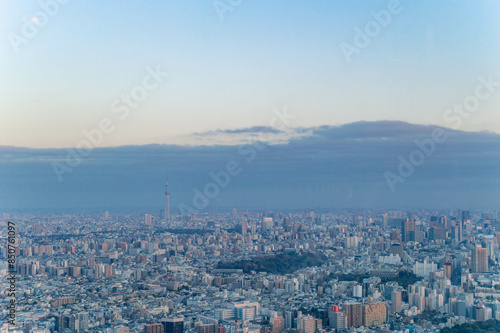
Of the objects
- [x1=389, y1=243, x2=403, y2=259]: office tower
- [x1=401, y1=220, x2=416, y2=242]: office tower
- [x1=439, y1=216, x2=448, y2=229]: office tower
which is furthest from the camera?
[x1=401, y1=220, x2=416, y2=242]: office tower

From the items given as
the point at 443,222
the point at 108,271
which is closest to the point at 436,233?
the point at 443,222

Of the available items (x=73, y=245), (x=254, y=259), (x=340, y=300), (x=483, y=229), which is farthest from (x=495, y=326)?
(x=73, y=245)

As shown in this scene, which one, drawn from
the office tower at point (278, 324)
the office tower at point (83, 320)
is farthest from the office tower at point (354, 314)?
the office tower at point (83, 320)

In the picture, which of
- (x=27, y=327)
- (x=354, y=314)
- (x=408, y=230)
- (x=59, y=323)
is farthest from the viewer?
(x=408, y=230)

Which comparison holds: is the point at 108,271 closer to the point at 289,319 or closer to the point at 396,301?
the point at 289,319

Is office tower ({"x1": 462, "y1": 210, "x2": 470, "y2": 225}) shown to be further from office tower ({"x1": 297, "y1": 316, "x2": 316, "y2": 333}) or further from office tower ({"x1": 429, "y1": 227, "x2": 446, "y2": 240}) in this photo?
office tower ({"x1": 297, "y1": 316, "x2": 316, "y2": 333})

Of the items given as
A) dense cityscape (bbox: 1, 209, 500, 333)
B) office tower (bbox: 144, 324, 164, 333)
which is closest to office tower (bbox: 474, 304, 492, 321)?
dense cityscape (bbox: 1, 209, 500, 333)
